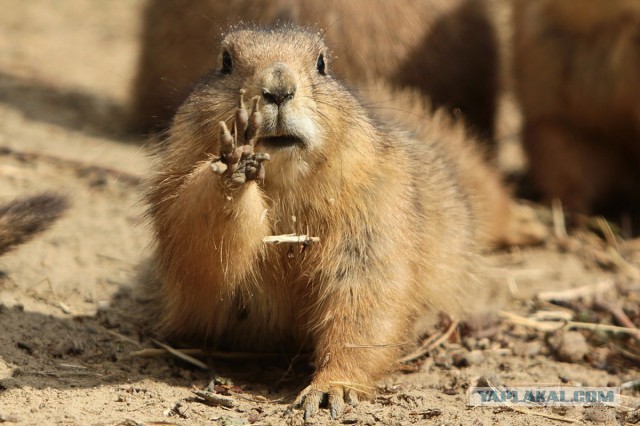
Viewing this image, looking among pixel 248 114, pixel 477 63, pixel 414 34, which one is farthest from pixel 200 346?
pixel 477 63

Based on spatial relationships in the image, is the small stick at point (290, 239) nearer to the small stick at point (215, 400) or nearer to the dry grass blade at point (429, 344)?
the small stick at point (215, 400)

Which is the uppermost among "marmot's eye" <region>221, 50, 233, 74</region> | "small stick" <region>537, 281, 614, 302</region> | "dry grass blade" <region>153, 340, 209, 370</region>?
"marmot's eye" <region>221, 50, 233, 74</region>

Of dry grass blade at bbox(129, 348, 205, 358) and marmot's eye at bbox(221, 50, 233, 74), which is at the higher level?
marmot's eye at bbox(221, 50, 233, 74)

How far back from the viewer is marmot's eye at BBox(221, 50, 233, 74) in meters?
5.10

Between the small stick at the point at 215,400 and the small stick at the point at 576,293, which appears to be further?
the small stick at the point at 576,293

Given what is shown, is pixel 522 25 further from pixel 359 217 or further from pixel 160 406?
pixel 160 406

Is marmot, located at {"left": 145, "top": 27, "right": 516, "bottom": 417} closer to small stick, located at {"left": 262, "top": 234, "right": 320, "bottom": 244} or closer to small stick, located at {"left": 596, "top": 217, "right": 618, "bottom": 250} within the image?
small stick, located at {"left": 262, "top": 234, "right": 320, "bottom": 244}

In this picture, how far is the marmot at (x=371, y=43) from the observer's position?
27.3ft

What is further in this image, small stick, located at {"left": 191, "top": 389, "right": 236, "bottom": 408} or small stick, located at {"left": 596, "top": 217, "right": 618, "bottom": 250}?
small stick, located at {"left": 596, "top": 217, "right": 618, "bottom": 250}

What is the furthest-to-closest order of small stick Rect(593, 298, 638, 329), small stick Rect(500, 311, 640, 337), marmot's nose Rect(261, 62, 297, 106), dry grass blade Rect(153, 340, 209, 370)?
small stick Rect(593, 298, 638, 329), small stick Rect(500, 311, 640, 337), dry grass blade Rect(153, 340, 209, 370), marmot's nose Rect(261, 62, 297, 106)

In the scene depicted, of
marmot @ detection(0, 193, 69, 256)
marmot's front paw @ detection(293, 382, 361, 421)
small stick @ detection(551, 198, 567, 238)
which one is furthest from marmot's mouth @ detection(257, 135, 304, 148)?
small stick @ detection(551, 198, 567, 238)

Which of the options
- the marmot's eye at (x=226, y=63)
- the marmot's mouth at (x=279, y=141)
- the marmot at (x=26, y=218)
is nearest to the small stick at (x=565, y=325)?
the marmot's mouth at (x=279, y=141)

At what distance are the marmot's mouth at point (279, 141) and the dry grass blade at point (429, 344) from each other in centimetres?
178

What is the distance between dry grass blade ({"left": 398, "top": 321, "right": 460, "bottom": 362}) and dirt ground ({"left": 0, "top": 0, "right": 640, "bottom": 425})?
3 centimetres
